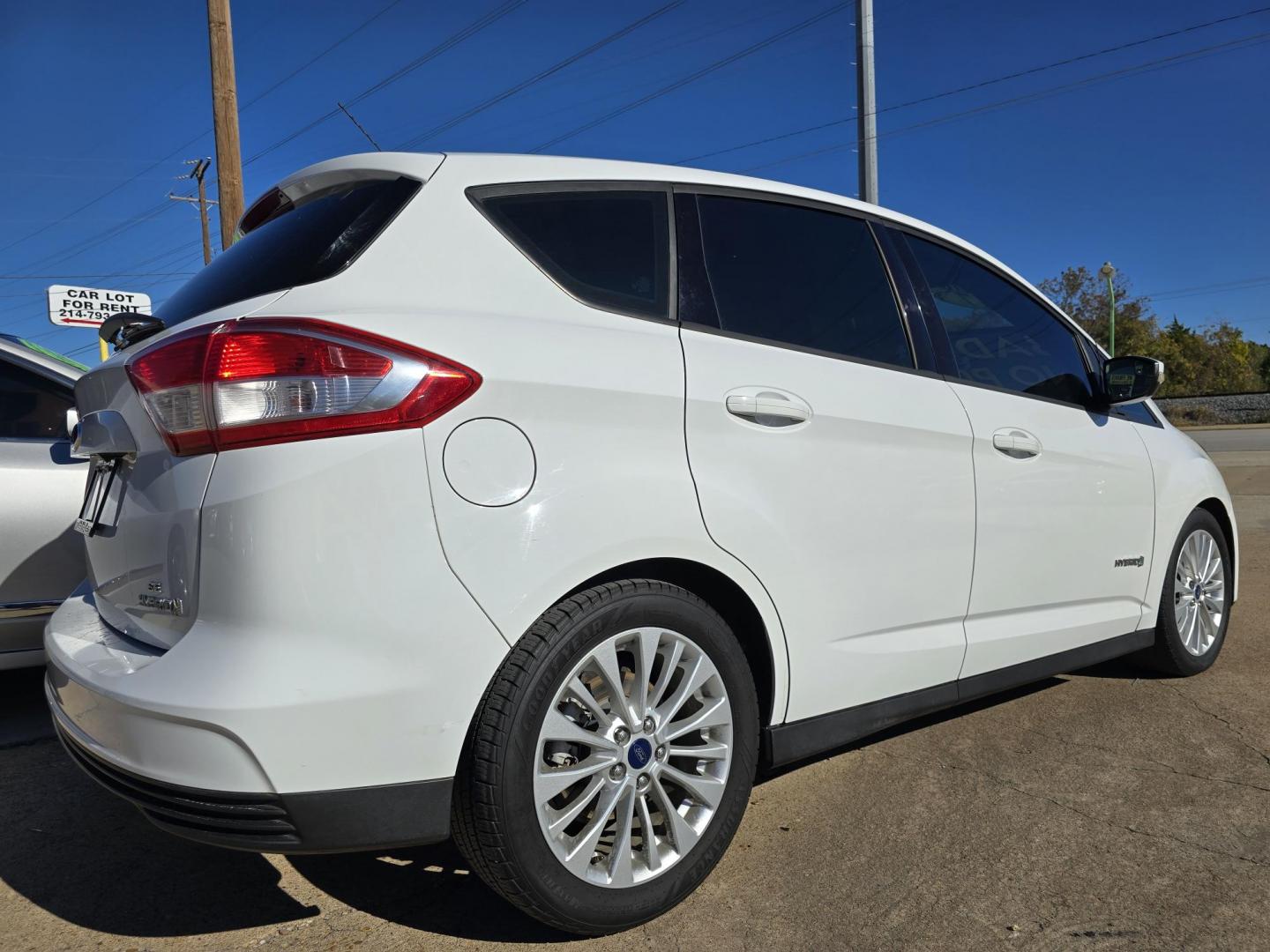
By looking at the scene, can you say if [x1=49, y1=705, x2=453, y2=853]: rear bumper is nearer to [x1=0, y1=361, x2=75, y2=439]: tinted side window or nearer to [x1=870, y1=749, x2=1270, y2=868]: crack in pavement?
[x1=870, y1=749, x2=1270, y2=868]: crack in pavement

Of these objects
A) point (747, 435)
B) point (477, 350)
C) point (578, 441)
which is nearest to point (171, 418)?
point (477, 350)

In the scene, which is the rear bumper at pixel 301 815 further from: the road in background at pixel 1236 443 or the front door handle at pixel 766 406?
the road in background at pixel 1236 443

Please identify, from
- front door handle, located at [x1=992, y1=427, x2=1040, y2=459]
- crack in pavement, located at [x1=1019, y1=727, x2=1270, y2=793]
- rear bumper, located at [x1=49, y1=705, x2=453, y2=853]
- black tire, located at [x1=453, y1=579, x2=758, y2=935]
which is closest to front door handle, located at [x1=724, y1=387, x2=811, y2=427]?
black tire, located at [x1=453, y1=579, x2=758, y2=935]

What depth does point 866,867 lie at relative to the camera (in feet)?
8.28

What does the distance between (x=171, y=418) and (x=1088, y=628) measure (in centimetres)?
303

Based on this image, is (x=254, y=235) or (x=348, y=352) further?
(x=254, y=235)

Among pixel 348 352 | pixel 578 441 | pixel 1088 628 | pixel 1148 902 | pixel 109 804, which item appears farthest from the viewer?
pixel 1088 628

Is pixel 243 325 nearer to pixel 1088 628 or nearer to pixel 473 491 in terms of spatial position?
pixel 473 491

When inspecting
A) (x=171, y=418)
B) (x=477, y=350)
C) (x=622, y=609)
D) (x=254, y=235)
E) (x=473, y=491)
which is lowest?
(x=622, y=609)

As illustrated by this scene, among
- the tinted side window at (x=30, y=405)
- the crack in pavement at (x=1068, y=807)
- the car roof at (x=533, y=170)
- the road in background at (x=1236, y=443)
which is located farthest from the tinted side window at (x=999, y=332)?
the road in background at (x=1236, y=443)

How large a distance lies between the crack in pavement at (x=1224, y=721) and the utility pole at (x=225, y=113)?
8947 millimetres

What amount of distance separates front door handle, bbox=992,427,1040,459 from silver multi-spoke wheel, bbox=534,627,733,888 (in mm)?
1334

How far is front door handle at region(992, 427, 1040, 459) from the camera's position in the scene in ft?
10.0

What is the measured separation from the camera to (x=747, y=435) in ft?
7.68
